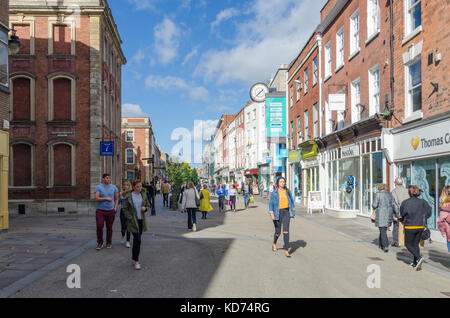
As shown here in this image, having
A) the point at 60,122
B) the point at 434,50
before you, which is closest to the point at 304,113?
the point at 60,122

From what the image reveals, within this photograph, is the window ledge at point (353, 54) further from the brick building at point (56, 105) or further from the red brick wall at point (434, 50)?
the brick building at point (56, 105)

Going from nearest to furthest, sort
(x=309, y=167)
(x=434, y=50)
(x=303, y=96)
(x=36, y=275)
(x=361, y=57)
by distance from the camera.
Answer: (x=36, y=275) → (x=434, y=50) → (x=361, y=57) → (x=309, y=167) → (x=303, y=96)

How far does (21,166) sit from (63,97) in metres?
4.27

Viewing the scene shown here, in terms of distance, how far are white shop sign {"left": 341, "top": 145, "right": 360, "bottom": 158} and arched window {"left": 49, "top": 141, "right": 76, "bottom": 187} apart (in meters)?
14.0

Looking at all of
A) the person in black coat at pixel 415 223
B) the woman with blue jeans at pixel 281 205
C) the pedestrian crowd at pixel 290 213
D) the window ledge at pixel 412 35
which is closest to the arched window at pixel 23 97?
the pedestrian crowd at pixel 290 213

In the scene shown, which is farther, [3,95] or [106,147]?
[106,147]

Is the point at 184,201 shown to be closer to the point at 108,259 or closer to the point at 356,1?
the point at 108,259

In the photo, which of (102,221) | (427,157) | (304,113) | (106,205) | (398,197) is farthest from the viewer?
(304,113)

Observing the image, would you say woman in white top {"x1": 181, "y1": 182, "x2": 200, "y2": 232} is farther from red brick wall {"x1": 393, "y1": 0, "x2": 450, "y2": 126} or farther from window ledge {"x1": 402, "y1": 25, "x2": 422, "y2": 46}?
window ledge {"x1": 402, "y1": 25, "x2": 422, "y2": 46}

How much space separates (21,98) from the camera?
2162 cm

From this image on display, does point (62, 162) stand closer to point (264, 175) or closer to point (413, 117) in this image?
point (413, 117)

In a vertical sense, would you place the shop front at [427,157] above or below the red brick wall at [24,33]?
below

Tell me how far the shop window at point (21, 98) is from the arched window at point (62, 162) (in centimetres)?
217

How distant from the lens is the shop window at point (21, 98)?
2159 centimetres
